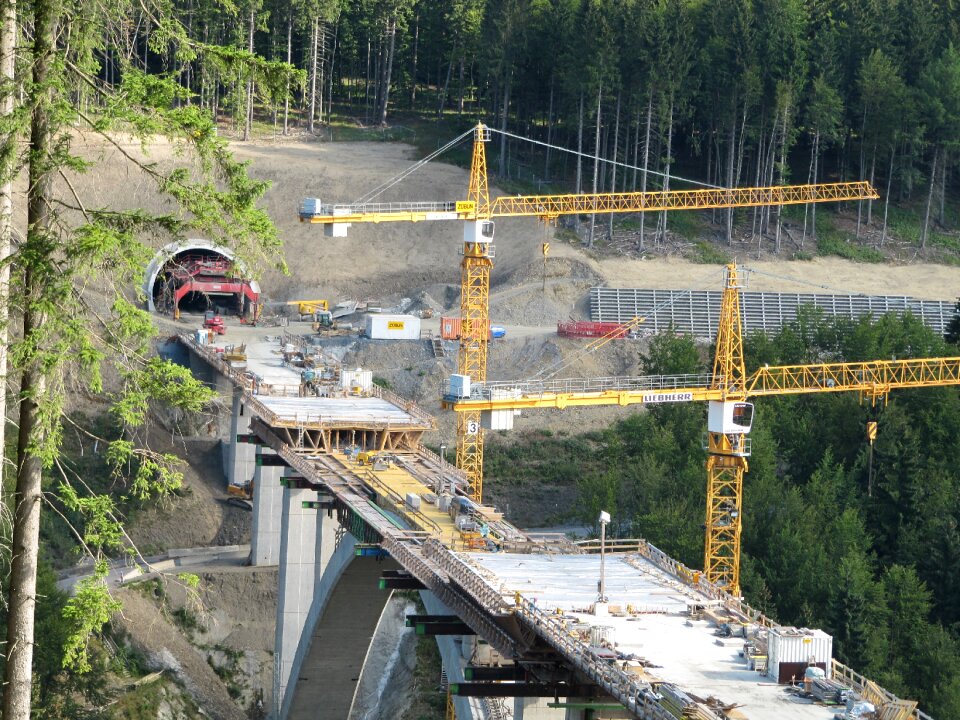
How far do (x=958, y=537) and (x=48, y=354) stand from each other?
71.0m

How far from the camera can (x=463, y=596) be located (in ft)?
172

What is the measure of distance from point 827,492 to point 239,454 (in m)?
34.0

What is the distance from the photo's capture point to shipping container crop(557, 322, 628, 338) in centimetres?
11544

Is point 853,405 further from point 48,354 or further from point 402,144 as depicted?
point 48,354

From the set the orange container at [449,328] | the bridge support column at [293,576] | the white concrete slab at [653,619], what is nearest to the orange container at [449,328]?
the orange container at [449,328]

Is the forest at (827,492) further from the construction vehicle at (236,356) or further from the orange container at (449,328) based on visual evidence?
the construction vehicle at (236,356)

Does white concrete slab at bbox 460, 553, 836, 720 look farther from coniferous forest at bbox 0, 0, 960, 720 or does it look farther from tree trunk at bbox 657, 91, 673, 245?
tree trunk at bbox 657, 91, 673, 245

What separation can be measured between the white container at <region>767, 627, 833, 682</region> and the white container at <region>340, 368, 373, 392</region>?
54.9 m

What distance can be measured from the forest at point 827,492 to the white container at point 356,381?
13400 mm

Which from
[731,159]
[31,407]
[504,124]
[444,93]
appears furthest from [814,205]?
[31,407]

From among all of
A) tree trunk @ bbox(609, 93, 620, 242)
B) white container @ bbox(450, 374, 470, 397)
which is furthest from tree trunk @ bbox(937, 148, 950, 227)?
white container @ bbox(450, 374, 470, 397)

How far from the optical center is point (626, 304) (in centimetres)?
12125

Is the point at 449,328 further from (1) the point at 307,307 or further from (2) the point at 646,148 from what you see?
(2) the point at 646,148

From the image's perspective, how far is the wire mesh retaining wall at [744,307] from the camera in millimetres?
120188
